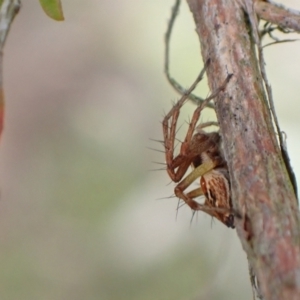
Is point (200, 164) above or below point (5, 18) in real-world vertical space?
below

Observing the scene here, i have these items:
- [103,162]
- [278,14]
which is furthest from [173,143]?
[103,162]

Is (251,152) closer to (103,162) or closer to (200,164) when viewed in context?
(200,164)

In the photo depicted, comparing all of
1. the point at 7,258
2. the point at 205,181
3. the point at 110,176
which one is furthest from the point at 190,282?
the point at 205,181

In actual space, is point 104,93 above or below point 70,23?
below

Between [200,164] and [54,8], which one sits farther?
[200,164]

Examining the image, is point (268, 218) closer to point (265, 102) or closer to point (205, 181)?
point (265, 102)

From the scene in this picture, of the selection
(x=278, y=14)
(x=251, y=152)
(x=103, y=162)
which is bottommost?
(x=251, y=152)

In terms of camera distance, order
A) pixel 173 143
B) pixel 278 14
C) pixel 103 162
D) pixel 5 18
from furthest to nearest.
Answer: pixel 103 162
pixel 173 143
pixel 278 14
pixel 5 18
